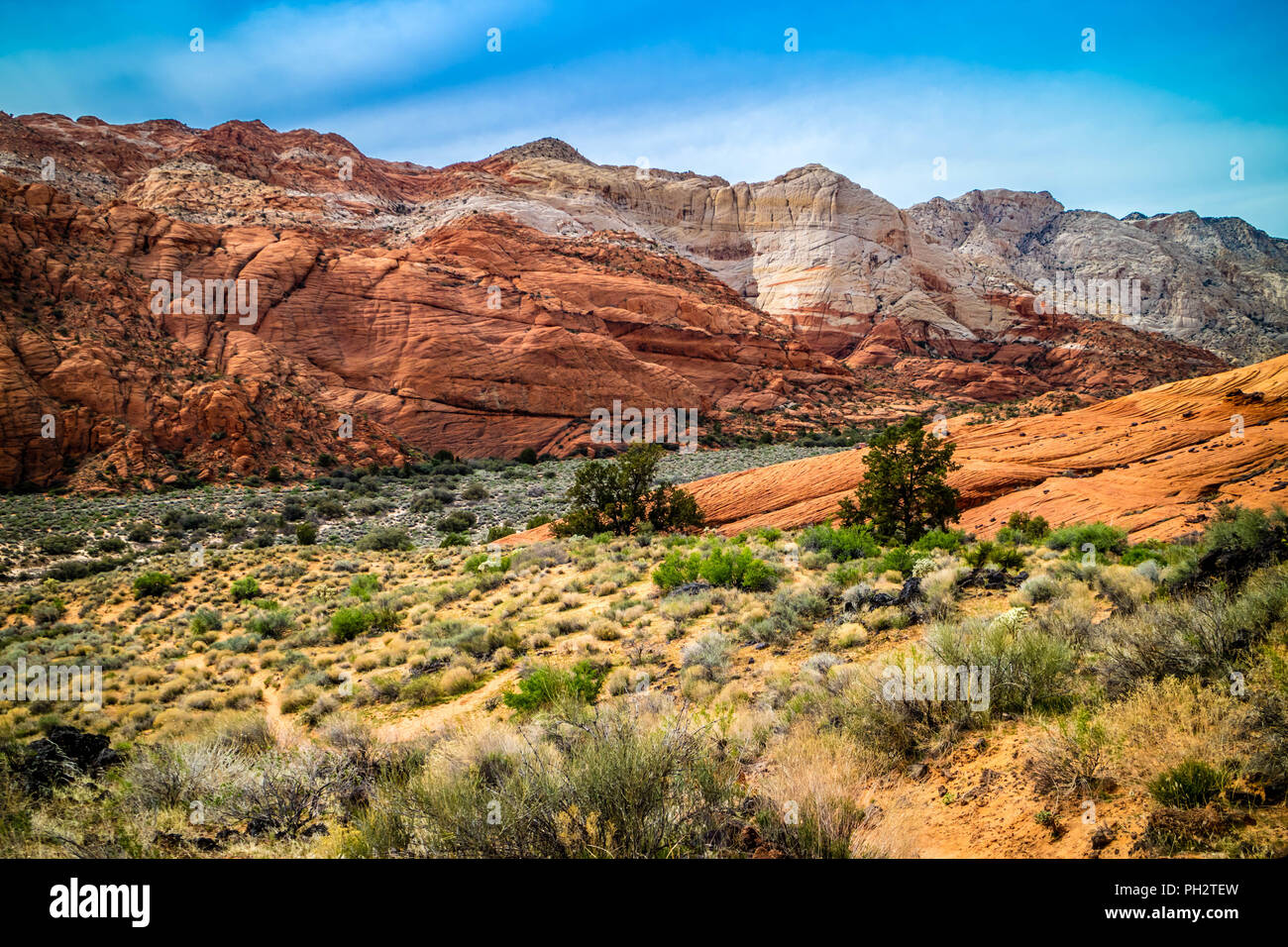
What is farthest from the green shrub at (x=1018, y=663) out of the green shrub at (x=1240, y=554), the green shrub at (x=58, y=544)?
the green shrub at (x=58, y=544)

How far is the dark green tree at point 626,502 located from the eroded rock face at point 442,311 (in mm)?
25151

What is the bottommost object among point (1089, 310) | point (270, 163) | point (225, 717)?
point (225, 717)

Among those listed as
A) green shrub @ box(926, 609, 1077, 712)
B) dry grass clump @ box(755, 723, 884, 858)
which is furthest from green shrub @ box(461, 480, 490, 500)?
dry grass clump @ box(755, 723, 884, 858)

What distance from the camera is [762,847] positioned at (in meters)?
3.06

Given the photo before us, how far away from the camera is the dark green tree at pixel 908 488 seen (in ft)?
50.3

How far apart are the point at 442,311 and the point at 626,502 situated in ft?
124

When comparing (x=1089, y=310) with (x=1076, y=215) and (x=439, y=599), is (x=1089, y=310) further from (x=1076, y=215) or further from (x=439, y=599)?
(x=439, y=599)

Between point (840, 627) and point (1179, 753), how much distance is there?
4.54 m

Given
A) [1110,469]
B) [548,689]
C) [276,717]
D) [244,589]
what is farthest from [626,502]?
[1110,469]

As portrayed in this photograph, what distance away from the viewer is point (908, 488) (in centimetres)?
1561

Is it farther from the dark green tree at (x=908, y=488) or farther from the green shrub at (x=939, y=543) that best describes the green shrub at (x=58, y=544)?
the green shrub at (x=939, y=543)

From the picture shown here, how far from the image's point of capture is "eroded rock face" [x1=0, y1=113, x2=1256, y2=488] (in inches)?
1403

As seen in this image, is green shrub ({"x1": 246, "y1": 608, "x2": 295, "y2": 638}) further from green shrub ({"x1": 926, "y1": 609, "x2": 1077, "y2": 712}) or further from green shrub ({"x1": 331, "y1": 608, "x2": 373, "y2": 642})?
green shrub ({"x1": 926, "y1": 609, "x2": 1077, "y2": 712})
